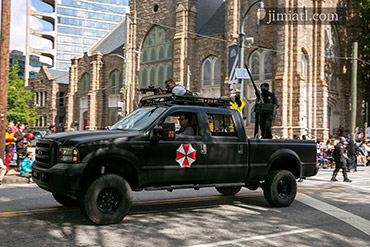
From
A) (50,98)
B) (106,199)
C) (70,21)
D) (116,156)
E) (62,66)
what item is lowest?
(106,199)

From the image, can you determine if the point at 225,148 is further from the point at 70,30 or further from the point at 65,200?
the point at 70,30

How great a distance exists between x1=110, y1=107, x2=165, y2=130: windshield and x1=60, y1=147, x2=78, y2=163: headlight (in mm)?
1275

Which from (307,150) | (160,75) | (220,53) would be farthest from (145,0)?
(307,150)

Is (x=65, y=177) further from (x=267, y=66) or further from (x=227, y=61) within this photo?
(x=227, y=61)

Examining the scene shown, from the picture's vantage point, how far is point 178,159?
6492mm

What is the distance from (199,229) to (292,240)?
142 centimetres

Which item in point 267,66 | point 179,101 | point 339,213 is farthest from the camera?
point 267,66

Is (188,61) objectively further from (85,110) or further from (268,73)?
(85,110)

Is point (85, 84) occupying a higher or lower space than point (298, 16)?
lower

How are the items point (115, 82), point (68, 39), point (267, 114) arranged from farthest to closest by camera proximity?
point (68, 39) < point (115, 82) < point (267, 114)

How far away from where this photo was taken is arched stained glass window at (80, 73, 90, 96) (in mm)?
47656

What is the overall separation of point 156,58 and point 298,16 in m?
15.4

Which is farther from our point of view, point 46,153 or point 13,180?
point 13,180

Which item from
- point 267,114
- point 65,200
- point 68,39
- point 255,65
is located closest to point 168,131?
point 65,200
